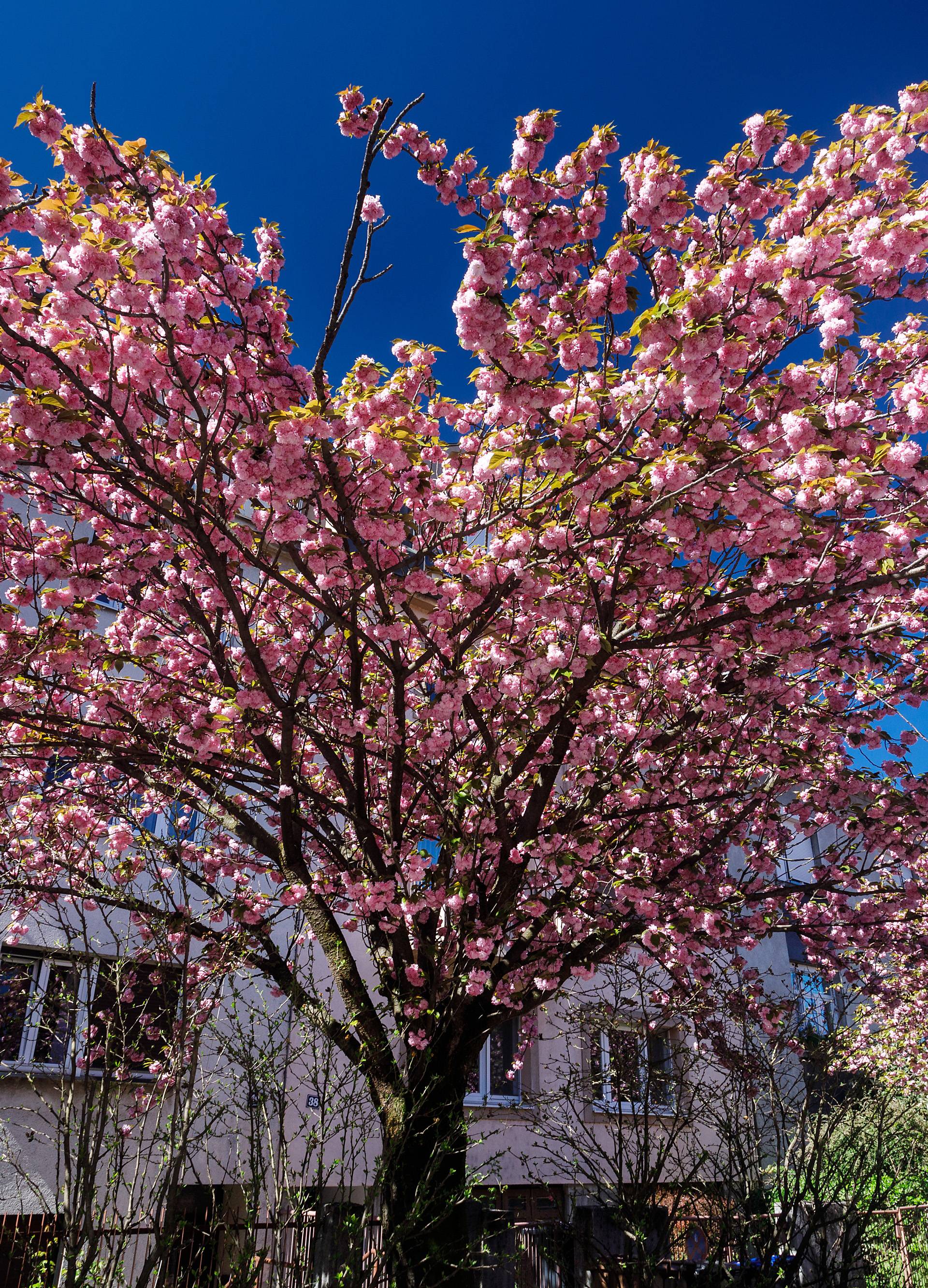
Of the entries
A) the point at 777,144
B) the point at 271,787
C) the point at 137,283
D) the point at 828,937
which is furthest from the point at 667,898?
the point at 137,283

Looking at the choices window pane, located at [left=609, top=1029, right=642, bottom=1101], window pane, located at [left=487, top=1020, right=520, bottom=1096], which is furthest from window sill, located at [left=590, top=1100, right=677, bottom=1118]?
window pane, located at [left=487, top=1020, right=520, bottom=1096]

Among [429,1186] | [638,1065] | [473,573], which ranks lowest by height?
[429,1186]

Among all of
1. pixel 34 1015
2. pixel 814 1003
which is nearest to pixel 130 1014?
pixel 34 1015

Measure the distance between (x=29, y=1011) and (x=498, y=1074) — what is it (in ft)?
21.8

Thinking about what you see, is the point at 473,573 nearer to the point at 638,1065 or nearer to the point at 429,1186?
the point at 429,1186

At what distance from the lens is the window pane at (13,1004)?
22.5 ft

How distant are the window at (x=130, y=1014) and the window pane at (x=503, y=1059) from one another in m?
5.08

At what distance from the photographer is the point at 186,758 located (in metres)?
5.75

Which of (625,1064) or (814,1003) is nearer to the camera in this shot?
(625,1064)

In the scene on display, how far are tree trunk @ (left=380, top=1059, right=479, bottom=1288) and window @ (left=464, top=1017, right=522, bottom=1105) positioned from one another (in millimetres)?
5539

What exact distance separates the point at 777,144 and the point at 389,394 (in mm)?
2530

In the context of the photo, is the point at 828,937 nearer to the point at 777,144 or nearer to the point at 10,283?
the point at 777,144

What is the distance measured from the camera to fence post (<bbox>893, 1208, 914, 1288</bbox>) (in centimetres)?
745

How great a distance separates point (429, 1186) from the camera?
17.7 feet
